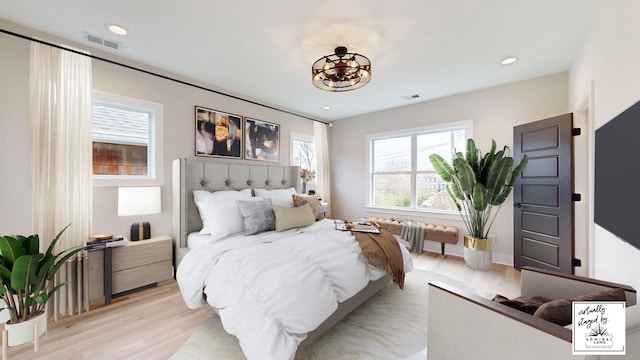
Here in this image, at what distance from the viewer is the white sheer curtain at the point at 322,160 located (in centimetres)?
495

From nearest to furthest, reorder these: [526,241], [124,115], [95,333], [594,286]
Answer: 1. [594,286]
2. [95,333]
3. [124,115]
4. [526,241]

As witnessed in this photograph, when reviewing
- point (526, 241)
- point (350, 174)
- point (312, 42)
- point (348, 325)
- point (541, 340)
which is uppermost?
point (312, 42)

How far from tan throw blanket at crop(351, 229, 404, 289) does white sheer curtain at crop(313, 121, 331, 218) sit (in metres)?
2.64

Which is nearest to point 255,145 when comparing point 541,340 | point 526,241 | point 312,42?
point 312,42

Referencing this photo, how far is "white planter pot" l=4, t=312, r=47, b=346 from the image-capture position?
140 cm

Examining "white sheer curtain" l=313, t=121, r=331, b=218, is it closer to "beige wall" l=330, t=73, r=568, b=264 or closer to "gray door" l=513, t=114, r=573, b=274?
"beige wall" l=330, t=73, r=568, b=264

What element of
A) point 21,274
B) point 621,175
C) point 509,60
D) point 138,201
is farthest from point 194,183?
point 509,60

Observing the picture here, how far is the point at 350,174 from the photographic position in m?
5.10

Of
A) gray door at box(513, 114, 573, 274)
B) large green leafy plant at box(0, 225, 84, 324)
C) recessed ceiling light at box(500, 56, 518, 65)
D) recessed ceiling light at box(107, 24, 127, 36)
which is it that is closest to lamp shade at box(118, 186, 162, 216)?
large green leafy plant at box(0, 225, 84, 324)

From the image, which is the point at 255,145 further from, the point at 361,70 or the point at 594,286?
the point at 594,286

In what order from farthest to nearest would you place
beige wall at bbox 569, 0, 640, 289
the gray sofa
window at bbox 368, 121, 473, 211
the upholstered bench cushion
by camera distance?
window at bbox 368, 121, 473, 211 < the upholstered bench cushion < beige wall at bbox 569, 0, 640, 289 < the gray sofa

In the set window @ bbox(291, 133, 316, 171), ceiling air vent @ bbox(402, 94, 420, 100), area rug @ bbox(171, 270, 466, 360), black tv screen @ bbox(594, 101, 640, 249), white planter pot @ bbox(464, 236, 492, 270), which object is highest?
ceiling air vent @ bbox(402, 94, 420, 100)

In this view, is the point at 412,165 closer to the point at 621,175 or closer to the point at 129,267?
the point at 621,175

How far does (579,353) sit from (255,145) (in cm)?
383
